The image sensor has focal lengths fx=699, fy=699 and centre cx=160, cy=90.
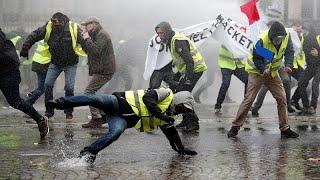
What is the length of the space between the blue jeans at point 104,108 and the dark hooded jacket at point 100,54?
3582mm

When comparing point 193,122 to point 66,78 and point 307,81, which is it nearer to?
→ point 66,78

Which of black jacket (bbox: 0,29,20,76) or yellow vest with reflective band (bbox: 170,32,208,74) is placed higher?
black jacket (bbox: 0,29,20,76)

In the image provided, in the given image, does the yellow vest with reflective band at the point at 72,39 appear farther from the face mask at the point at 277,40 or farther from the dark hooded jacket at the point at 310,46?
the dark hooded jacket at the point at 310,46

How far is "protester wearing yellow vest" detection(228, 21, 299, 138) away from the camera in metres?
9.02

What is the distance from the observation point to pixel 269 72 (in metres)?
9.05

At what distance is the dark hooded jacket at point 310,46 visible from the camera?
1271 cm

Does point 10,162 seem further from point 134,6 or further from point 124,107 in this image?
point 134,6

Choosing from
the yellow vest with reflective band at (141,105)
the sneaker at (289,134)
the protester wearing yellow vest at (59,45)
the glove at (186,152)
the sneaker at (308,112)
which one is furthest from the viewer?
the sneaker at (308,112)

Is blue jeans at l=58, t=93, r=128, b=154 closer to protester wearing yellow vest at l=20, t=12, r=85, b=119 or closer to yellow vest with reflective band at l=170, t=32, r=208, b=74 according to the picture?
yellow vest with reflective band at l=170, t=32, r=208, b=74

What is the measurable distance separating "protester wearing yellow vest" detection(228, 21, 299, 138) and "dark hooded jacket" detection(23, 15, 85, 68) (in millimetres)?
2804

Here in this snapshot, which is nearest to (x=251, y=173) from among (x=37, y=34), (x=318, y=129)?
(x=318, y=129)

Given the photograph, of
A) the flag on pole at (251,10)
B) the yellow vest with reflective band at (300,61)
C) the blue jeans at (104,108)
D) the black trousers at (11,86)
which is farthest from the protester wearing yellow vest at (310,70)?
the blue jeans at (104,108)

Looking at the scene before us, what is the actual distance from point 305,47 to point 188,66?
379cm

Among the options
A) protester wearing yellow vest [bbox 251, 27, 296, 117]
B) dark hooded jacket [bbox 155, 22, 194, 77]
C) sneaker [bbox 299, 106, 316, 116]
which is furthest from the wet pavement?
sneaker [bbox 299, 106, 316, 116]
